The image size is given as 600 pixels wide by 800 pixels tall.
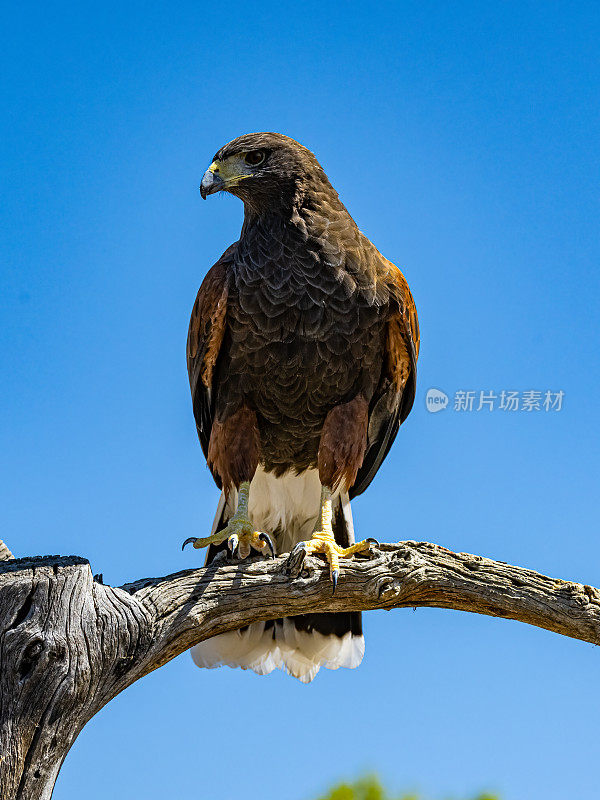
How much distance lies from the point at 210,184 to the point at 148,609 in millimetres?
2754

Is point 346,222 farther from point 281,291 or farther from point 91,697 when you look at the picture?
point 91,697

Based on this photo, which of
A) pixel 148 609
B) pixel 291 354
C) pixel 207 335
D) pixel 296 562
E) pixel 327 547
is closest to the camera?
pixel 148 609

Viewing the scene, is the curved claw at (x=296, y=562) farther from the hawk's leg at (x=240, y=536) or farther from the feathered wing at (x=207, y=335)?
the feathered wing at (x=207, y=335)

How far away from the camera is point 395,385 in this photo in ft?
17.4

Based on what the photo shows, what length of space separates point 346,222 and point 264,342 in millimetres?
960

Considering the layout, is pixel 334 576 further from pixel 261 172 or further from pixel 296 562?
pixel 261 172

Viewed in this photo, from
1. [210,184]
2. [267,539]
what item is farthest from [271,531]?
[210,184]

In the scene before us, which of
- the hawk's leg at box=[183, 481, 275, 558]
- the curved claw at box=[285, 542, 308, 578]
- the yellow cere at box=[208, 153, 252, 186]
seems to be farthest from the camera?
the yellow cere at box=[208, 153, 252, 186]

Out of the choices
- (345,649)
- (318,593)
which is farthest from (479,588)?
(345,649)

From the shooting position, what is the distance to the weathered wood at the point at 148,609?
128 inches

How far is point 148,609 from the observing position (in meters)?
3.74

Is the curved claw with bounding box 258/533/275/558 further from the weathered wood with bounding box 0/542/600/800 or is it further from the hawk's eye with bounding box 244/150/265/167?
the hawk's eye with bounding box 244/150/265/167

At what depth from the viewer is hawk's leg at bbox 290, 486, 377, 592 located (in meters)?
4.13

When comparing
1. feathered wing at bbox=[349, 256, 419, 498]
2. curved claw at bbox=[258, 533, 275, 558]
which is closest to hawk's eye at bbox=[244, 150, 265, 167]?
feathered wing at bbox=[349, 256, 419, 498]
